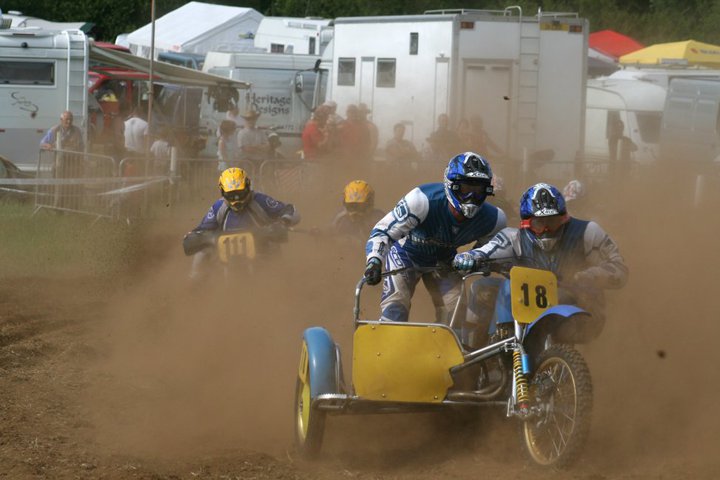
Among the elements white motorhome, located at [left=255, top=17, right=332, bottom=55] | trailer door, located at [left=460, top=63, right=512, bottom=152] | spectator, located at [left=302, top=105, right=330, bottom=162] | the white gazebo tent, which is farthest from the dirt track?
the white gazebo tent

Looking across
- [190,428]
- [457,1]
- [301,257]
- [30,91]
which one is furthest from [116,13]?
[190,428]

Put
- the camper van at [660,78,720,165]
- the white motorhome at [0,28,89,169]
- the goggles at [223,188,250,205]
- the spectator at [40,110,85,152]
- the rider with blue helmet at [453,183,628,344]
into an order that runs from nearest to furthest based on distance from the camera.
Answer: the rider with blue helmet at [453,183,628,344] < the goggles at [223,188,250,205] < the spectator at [40,110,85,152] < the white motorhome at [0,28,89,169] < the camper van at [660,78,720,165]

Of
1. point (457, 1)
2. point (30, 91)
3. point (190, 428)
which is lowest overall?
point (190, 428)

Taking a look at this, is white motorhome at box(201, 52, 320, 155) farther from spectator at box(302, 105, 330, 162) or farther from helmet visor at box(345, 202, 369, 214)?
helmet visor at box(345, 202, 369, 214)

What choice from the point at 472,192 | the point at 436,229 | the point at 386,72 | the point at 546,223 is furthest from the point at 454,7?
the point at 546,223

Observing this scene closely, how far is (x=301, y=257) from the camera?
1474cm

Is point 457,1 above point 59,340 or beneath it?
above

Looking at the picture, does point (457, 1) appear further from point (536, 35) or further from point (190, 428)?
point (190, 428)

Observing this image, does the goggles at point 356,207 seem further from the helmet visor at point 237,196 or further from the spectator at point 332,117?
the spectator at point 332,117

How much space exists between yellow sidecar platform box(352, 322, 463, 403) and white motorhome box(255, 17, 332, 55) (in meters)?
26.2

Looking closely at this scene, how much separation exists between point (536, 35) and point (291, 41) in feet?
44.3

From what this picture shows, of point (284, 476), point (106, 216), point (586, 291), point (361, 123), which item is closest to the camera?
point (284, 476)

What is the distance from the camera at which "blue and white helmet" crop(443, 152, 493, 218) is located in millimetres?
7660

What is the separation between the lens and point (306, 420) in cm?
732
